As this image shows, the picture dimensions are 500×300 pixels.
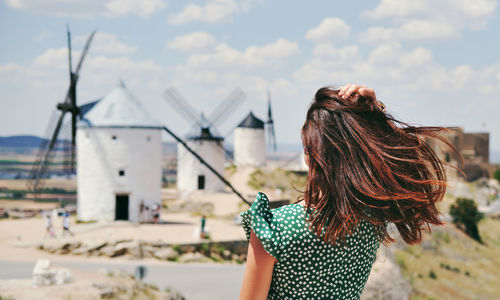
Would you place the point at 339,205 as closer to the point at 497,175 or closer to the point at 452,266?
the point at 452,266

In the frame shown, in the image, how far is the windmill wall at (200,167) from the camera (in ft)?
99.6

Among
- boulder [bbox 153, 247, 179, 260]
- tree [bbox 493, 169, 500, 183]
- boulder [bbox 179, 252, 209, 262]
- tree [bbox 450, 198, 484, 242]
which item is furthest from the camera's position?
tree [bbox 493, 169, 500, 183]

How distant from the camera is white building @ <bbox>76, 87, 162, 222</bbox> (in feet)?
64.7

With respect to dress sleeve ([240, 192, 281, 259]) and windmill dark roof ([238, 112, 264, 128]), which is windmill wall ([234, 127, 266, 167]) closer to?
windmill dark roof ([238, 112, 264, 128])

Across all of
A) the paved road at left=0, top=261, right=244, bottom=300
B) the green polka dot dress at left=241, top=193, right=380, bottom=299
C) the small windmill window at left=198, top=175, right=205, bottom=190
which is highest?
the green polka dot dress at left=241, top=193, right=380, bottom=299

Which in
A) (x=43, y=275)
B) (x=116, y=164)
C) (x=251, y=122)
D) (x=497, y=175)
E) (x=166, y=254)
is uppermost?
(x=251, y=122)

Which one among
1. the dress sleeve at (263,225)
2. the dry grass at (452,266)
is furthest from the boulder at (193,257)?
the dress sleeve at (263,225)

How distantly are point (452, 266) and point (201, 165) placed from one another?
48.0 ft

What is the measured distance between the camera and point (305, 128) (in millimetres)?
1907

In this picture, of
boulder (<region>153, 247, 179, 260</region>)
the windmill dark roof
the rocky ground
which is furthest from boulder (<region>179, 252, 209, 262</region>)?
the windmill dark roof

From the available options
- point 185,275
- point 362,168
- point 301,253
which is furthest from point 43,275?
point 362,168

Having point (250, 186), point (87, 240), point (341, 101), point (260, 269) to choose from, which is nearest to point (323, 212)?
point (260, 269)

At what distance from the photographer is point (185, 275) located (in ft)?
45.4

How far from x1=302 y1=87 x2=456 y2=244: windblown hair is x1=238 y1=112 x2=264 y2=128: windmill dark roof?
3838cm
